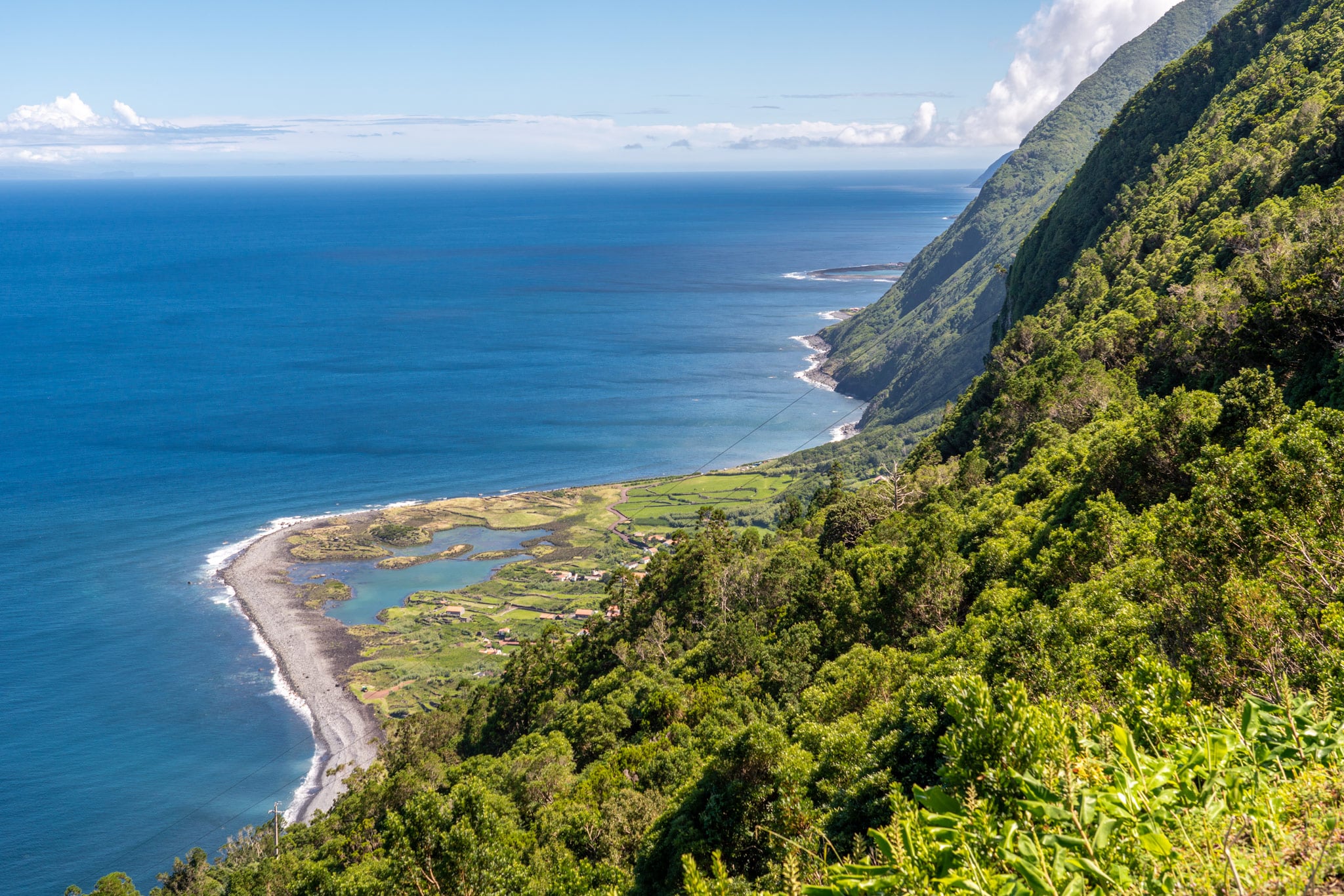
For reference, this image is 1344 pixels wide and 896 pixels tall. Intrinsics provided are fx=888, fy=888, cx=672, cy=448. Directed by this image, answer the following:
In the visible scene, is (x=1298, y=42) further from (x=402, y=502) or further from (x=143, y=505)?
(x=143, y=505)

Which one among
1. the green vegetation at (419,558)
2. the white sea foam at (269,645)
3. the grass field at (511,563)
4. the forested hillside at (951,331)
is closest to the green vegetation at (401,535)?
the grass field at (511,563)

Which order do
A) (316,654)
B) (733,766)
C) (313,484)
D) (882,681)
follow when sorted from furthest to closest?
(313,484), (316,654), (882,681), (733,766)

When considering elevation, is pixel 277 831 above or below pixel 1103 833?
below

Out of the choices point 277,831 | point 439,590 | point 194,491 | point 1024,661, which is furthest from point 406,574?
point 1024,661

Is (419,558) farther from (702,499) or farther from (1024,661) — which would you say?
(1024,661)

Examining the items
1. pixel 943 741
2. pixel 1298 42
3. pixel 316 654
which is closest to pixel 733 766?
pixel 943 741

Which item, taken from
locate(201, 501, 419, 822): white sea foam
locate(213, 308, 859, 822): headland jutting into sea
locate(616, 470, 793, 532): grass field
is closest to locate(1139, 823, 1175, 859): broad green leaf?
locate(213, 308, 859, 822): headland jutting into sea

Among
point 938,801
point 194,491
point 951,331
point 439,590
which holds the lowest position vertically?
point 439,590
